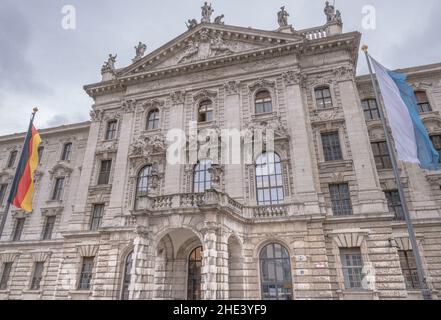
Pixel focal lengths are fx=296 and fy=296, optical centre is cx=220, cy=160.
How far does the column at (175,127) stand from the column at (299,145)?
27.3 ft

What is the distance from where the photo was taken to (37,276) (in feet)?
86.4

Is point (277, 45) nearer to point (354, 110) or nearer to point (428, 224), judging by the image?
point (354, 110)

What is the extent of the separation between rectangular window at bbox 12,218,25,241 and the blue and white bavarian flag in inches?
1278

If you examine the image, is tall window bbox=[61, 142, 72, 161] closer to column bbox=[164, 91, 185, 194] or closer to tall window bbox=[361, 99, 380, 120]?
column bbox=[164, 91, 185, 194]

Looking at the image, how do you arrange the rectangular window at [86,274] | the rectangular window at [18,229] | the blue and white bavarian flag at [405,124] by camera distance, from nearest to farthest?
the blue and white bavarian flag at [405,124] → the rectangular window at [86,274] → the rectangular window at [18,229]

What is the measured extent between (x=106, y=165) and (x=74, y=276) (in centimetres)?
910

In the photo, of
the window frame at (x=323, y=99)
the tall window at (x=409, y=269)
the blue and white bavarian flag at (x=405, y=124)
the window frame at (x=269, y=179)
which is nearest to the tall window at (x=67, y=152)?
the window frame at (x=269, y=179)

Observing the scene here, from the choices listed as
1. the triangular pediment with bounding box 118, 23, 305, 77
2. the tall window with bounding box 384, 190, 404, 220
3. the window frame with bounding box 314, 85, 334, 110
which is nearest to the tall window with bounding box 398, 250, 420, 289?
the tall window with bounding box 384, 190, 404, 220

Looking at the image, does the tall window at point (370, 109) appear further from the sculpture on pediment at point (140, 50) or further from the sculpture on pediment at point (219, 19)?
the sculpture on pediment at point (140, 50)

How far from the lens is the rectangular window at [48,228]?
27.6 metres

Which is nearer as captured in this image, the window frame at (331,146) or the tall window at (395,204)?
the tall window at (395,204)

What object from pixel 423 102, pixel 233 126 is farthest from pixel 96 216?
pixel 423 102

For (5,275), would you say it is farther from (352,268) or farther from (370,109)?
(370,109)

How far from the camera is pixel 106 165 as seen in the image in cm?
2588
